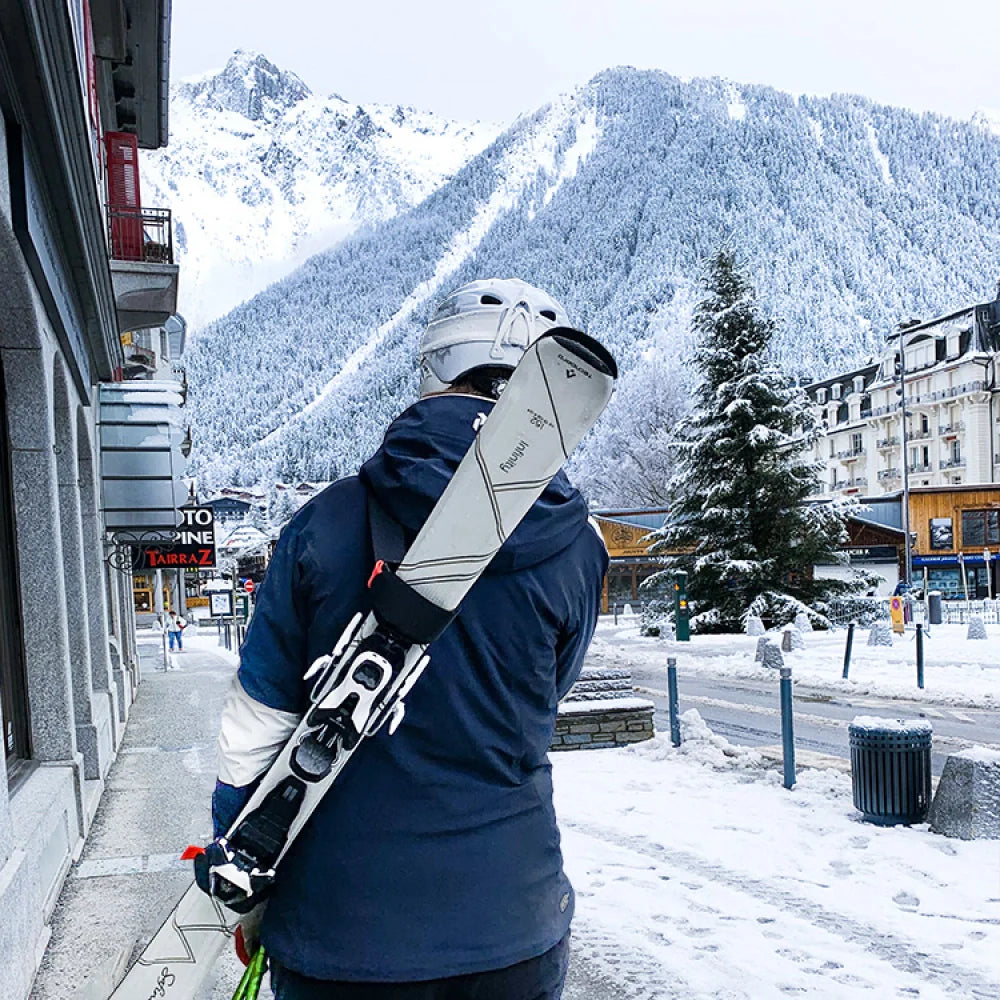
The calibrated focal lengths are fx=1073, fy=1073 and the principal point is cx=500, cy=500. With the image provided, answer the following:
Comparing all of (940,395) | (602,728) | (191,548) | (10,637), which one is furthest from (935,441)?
(10,637)

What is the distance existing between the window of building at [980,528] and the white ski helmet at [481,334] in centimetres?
4763

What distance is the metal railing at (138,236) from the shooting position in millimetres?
13516

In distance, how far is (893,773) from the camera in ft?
23.2

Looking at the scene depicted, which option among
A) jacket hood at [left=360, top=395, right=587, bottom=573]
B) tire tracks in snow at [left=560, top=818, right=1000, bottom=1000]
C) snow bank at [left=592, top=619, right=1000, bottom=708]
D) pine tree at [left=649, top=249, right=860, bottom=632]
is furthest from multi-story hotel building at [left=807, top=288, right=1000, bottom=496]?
jacket hood at [left=360, top=395, right=587, bottom=573]

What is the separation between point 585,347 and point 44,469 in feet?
18.2

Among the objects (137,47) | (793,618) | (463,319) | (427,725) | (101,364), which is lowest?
(793,618)

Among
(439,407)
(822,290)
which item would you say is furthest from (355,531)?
(822,290)

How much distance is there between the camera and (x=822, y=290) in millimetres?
167500

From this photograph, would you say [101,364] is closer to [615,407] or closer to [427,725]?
[427,725]

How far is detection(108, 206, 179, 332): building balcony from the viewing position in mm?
13312

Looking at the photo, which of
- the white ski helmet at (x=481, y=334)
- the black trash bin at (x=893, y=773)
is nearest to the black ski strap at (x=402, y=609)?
the white ski helmet at (x=481, y=334)

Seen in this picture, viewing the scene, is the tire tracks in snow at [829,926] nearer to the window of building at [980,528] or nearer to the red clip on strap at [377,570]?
the red clip on strap at [377,570]

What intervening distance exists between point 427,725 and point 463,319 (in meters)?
0.94

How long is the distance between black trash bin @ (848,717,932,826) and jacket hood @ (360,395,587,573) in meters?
5.72
